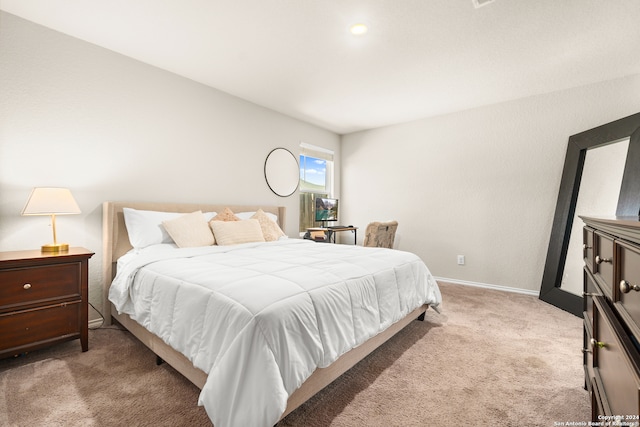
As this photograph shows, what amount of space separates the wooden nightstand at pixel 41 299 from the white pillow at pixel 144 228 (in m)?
0.42

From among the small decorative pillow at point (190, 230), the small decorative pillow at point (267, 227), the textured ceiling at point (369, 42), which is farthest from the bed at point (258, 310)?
the textured ceiling at point (369, 42)

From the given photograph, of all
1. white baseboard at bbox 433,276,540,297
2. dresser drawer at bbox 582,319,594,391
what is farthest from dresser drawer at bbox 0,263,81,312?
white baseboard at bbox 433,276,540,297

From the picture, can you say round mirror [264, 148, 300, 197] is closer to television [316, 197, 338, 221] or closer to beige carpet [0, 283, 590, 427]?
television [316, 197, 338, 221]

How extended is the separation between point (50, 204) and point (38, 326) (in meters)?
0.82

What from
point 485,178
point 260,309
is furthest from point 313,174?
point 260,309

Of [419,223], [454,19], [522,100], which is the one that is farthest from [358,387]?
[522,100]

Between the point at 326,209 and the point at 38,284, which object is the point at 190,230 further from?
the point at 326,209

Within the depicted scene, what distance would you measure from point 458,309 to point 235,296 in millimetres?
2571

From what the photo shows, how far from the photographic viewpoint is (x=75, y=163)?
2.46 m

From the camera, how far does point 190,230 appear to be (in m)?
2.69

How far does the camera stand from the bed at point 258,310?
1162 mm

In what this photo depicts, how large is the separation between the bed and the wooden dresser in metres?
1.00

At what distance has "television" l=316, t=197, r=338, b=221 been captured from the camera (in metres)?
4.60

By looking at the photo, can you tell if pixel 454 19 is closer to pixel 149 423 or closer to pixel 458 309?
pixel 458 309
